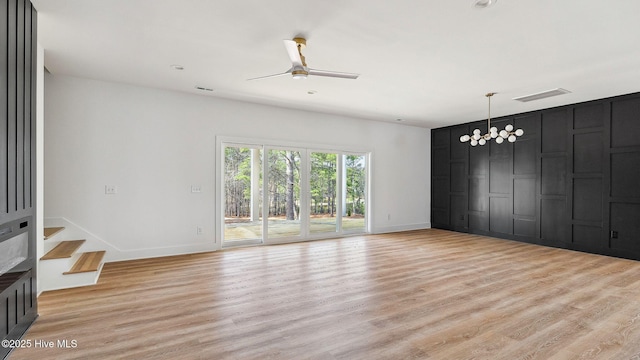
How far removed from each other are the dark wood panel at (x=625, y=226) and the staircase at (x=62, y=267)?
7.91 m

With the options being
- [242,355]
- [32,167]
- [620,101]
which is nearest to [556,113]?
[620,101]

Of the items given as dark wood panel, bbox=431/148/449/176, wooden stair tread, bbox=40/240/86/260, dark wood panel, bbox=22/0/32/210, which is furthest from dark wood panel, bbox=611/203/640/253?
wooden stair tread, bbox=40/240/86/260

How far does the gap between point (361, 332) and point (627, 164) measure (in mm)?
5678

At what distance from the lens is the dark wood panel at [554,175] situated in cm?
620

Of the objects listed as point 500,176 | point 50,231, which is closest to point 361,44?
point 50,231

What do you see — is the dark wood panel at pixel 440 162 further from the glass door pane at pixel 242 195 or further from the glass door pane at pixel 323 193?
the glass door pane at pixel 242 195

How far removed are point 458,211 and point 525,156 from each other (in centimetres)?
207

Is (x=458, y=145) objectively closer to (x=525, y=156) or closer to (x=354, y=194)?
(x=525, y=156)

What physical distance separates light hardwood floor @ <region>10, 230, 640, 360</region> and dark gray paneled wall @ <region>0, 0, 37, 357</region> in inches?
11.4

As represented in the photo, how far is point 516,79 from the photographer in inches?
181

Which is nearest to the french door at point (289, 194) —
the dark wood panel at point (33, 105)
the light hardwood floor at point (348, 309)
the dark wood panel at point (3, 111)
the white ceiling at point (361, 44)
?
the light hardwood floor at point (348, 309)

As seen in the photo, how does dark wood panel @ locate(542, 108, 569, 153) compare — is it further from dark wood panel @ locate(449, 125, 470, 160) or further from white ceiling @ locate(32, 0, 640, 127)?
dark wood panel @ locate(449, 125, 470, 160)

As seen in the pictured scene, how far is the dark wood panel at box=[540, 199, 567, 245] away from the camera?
6195 mm

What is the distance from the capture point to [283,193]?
659 centimetres
